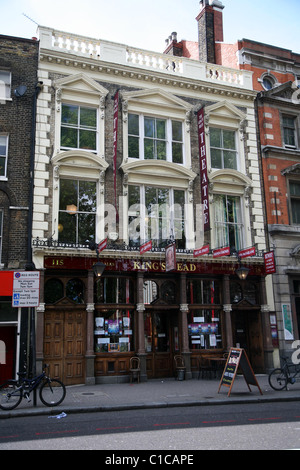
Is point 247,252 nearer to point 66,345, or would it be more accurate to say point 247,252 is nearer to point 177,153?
point 177,153

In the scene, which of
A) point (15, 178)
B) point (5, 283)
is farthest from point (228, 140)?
point (5, 283)

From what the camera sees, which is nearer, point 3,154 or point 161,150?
point 3,154

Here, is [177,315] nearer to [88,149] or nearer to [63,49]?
[88,149]

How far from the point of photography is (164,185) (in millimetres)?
18719

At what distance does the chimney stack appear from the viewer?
23.4 m

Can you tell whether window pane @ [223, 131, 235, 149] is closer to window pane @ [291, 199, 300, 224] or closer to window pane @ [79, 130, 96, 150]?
window pane @ [291, 199, 300, 224]

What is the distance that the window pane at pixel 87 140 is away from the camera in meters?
17.9

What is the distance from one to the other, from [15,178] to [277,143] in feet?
41.7

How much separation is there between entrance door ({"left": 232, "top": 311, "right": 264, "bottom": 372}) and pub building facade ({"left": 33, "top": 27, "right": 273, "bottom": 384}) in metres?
0.05

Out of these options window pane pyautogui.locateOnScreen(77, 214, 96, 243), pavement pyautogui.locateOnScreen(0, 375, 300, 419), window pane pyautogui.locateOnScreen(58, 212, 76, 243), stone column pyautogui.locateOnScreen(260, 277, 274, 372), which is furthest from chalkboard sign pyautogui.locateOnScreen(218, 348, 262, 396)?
window pane pyautogui.locateOnScreen(58, 212, 76, 243)

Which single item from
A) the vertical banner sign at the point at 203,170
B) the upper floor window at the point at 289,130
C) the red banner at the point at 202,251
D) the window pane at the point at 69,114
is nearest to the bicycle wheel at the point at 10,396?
the red banner at the point at 202,251

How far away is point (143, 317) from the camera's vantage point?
55.9 ft

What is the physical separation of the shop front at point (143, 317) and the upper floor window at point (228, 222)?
1.40 meters
